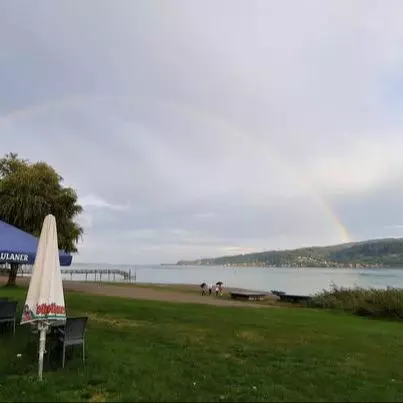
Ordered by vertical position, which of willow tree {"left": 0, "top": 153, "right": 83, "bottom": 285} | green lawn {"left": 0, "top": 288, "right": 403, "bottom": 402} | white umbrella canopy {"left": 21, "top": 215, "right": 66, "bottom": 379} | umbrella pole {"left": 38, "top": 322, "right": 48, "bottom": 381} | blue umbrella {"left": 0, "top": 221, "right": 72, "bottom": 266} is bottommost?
green lawn {"left": 0, "top": 288, "right": 403, "bottom": 402}

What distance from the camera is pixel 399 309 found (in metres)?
21.8

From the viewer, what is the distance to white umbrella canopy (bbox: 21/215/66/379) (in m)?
6.96

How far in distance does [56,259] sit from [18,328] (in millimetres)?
4739

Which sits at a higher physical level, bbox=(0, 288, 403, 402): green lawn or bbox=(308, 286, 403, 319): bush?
bbox=(308, 286, 403, 319): bush

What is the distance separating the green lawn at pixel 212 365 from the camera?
6.50m

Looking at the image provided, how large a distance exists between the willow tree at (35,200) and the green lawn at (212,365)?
17294mm

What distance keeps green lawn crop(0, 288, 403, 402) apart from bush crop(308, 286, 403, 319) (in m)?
8.84

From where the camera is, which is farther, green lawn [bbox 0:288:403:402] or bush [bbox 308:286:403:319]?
bush [bbox 308:286:403:319]

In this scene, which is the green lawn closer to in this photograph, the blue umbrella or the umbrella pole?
the umbrella pole

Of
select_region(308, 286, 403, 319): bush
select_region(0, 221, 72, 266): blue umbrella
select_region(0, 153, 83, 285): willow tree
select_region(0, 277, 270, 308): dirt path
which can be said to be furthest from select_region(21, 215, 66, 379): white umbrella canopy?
select_region(0, 153, 83, 285): willow tree

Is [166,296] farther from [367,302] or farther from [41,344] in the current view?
[41,344]

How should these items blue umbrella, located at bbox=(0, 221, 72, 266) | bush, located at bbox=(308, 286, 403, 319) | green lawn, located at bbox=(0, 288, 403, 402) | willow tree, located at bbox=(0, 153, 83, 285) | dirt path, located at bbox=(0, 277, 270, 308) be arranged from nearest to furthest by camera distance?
green lawn, located at bbox=(0, 288, 403, 402)
blue umbrella, located at bbox=(0, 221, 72, 266)
bush, located at bbox=(308, 286, 403, 319)
dirt path, located at bbox=(0, 277, 270, 308)
willow tree, located at bbox=(0, 153, 83, 285)

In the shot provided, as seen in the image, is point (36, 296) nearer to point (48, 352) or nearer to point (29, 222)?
point (48, 352)

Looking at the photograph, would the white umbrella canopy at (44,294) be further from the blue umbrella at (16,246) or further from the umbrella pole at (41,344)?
the blue umbrella at (16,246)
